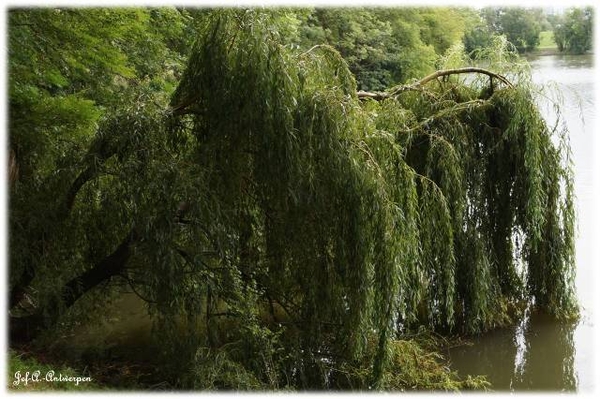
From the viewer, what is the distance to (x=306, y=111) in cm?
518

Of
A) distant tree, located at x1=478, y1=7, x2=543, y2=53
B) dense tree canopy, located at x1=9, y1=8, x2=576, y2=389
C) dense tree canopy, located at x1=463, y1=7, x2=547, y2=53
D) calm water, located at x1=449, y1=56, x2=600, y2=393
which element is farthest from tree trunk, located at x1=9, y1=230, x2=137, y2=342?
distant tree, located at x1=478, y1=7, x2=543, y2=53

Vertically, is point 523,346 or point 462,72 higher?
point 462,72

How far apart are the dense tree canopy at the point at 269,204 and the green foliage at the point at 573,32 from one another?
18.8m

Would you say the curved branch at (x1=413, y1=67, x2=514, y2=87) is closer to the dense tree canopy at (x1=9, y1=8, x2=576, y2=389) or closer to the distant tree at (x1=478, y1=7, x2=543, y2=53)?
the dense tree canopy at (x1=9, y1=8, x2=576, y2=389)

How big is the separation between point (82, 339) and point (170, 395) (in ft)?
7.42

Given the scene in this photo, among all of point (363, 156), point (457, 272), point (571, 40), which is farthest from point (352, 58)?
point (363, 156)

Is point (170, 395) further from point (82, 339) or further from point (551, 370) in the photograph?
point (551, 370)

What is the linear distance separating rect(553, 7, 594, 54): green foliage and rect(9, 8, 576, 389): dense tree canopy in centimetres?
1884

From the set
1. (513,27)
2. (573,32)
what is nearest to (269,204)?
(513,27)

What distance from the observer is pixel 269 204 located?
18.1ft

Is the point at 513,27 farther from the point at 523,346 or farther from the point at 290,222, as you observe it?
the point at 290,222

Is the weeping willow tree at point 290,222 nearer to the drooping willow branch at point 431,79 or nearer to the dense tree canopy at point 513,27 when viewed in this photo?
the drooping willow branch at point 431,79

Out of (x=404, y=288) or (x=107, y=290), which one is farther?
(x=107, y=290)

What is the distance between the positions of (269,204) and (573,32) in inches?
983
